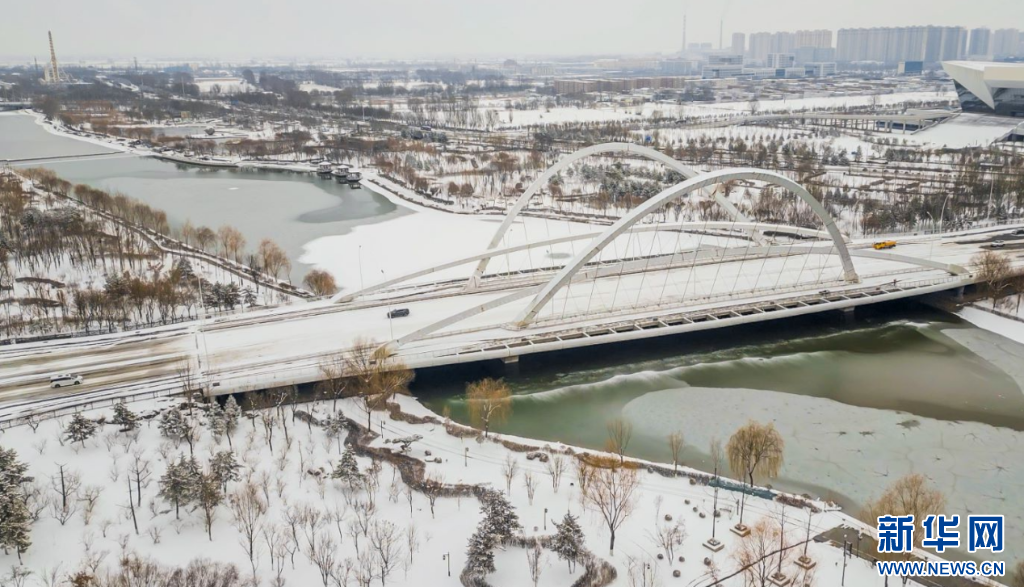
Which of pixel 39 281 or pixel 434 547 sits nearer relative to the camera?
pixel 434 547

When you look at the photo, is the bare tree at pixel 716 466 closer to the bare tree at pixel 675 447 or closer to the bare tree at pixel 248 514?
the bare tree at pixel 675 447

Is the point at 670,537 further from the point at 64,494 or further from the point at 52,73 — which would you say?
the point at 52,73

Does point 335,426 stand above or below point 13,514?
below

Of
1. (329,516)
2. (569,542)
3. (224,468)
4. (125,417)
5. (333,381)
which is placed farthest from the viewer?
(333,381)

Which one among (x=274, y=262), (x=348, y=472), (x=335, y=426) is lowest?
(x=335, y=426)

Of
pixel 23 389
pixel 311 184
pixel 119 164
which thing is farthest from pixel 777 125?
pixel 23 389

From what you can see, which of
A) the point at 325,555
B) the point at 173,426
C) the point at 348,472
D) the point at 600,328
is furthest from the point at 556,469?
the point at 173,426

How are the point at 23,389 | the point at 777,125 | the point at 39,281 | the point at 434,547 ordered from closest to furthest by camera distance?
the point at 434,547
the point at 23,389
the point at 39,281
the point at 777,125

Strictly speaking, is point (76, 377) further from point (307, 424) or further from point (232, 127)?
point (232, 127)
